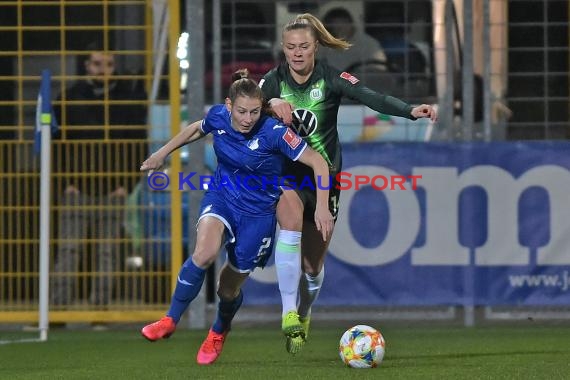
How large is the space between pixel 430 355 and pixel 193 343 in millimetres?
2069

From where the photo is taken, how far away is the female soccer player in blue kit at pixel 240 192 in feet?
28.5

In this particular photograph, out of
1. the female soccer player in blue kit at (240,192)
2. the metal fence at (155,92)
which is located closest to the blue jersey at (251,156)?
the female soccer player in blue kit at (240,192)

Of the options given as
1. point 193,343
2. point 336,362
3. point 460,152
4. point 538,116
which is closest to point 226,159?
point 336,362

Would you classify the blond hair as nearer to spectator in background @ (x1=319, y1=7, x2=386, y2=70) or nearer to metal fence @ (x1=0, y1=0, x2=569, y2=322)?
metal fence @ (x1=0, y1=0, x2=569, y2=322)

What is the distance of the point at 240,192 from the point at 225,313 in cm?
73

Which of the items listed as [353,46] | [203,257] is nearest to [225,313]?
[203,257]

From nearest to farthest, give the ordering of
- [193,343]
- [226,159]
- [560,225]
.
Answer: [226,159], [193,343], [560,225]

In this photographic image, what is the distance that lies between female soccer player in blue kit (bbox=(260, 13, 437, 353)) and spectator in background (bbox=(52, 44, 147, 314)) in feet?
10.1

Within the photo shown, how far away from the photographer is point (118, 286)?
40.9ft

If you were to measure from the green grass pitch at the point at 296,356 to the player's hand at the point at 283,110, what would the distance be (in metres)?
1.37

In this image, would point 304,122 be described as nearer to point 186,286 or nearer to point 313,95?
point 313,95

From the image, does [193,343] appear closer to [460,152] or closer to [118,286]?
[118,286]

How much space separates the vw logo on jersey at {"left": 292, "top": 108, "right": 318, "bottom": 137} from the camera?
931 centimetres

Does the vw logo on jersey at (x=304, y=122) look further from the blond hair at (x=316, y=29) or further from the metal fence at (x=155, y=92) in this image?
the metal fence at (x=155, y=92)
